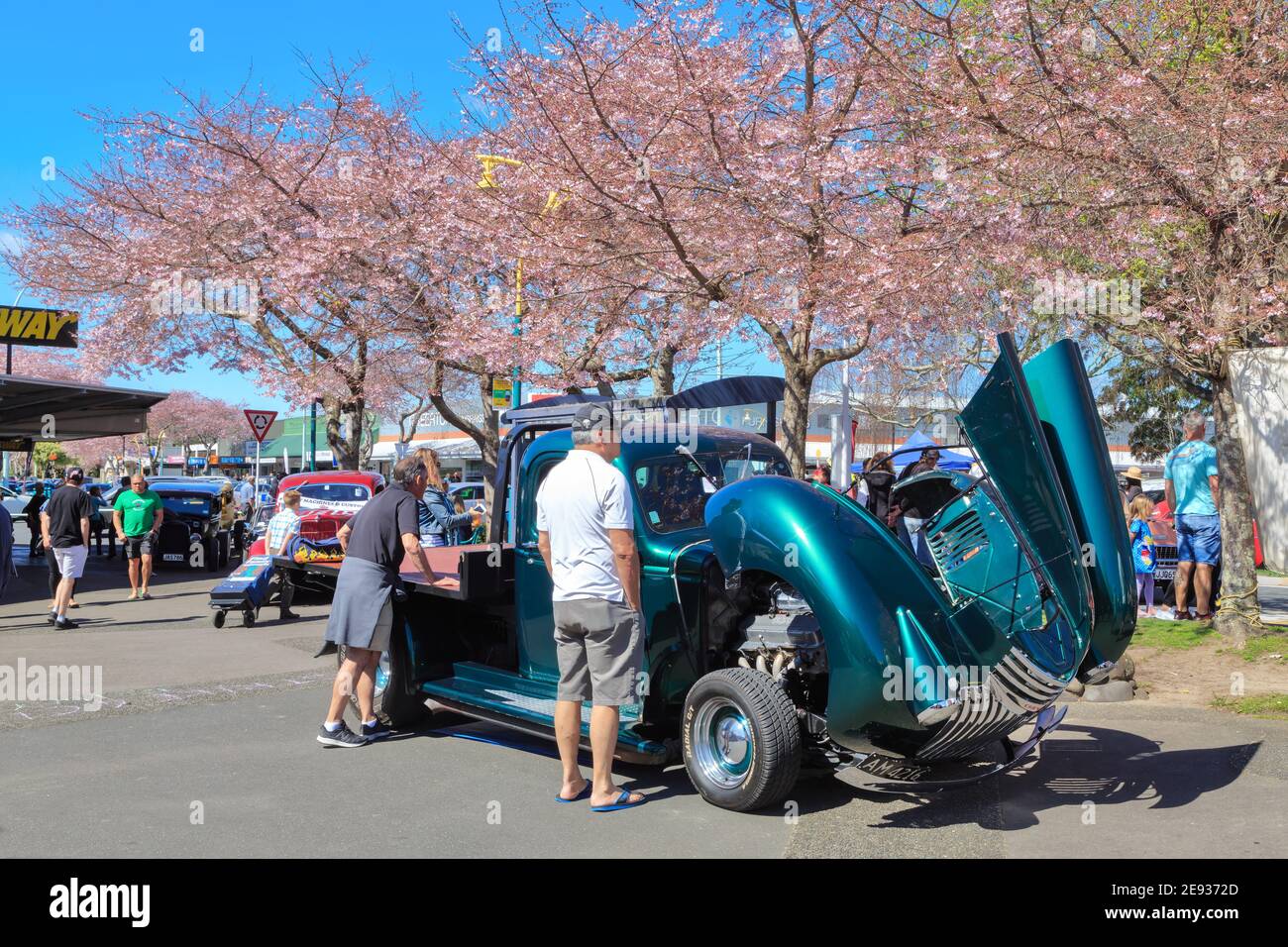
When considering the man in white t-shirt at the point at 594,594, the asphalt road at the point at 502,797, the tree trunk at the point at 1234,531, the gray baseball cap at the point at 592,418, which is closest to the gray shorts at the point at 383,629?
the asphalt road at the point at 502,797

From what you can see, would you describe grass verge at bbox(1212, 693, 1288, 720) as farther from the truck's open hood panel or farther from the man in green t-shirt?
the man in green t-shirt

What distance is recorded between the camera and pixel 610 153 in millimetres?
11641

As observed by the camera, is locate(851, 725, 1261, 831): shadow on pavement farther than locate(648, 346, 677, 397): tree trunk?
No

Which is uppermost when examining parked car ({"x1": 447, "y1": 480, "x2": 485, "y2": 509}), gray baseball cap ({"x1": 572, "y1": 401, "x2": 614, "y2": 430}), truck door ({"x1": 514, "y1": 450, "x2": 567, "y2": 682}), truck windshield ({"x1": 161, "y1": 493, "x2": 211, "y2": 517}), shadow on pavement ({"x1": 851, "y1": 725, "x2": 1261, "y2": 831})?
gray baseball cap ({"x1": 572, "y1": 401, "x2": 614, "y2": 430})

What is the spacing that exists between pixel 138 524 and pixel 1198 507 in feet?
44.1

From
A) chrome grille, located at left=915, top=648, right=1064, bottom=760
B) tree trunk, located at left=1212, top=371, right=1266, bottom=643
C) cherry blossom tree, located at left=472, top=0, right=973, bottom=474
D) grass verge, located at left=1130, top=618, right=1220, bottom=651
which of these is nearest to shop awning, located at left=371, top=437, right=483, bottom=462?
Answer: cherry blossom tree, located at left=472, top=0, right=973, bottom=474

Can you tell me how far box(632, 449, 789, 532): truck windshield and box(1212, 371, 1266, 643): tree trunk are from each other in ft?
17.0

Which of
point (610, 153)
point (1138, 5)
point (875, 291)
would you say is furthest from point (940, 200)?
point (610, 153)

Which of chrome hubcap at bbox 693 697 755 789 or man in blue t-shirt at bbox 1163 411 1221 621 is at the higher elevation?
man in blue t-shirt at bbox 1163 411 1221 621

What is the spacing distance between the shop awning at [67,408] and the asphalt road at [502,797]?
1167cm

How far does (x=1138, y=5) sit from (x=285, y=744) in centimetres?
977

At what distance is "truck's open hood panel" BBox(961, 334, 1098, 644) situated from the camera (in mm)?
5254

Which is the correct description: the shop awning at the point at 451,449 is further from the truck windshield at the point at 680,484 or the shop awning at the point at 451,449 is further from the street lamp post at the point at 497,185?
the truck windshield at the point at 680,484

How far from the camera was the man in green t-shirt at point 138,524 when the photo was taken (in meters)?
15.6
